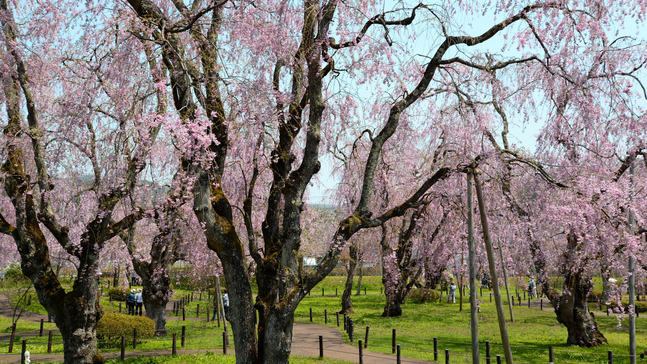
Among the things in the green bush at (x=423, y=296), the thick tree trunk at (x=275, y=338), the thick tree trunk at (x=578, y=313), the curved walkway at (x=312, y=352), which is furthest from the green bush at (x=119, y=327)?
the green bush at (x=423, y=296)

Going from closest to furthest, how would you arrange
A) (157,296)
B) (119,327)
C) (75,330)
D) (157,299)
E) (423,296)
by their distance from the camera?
(75,330) < (119,327) < (157,296) < (157,299) < (423,296)

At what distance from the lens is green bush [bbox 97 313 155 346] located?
61.4ft

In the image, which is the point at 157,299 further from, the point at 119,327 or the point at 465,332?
the point at 465,332

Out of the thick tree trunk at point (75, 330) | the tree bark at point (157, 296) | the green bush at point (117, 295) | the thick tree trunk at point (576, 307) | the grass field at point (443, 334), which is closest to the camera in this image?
the thick tree trunk at point (75, 330)

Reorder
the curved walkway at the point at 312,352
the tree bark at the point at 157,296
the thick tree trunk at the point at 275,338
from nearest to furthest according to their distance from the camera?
the thick tree trunk at the point at 275,338, the curved walkway at the point at 312,352, the tree bark at the point at 157,296

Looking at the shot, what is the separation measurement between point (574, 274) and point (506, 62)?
32.9 feet

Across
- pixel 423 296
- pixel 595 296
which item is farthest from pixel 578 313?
pixel 595 296

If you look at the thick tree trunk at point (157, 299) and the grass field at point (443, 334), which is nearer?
the grass field at point (443, 334)

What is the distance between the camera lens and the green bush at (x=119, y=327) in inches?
736

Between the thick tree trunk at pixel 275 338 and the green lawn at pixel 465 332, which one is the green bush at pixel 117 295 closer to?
the green lawn at pixel 465 332

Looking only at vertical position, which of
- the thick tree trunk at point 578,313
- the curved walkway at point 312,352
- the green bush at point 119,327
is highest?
the thick tree trunk at point 578,313

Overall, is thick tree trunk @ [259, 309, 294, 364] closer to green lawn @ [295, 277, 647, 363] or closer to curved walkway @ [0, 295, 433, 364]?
green lawn @ [295, 277, 647, 363]

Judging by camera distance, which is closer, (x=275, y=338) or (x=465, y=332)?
(x=275, y=338)

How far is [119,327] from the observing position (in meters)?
18.8
